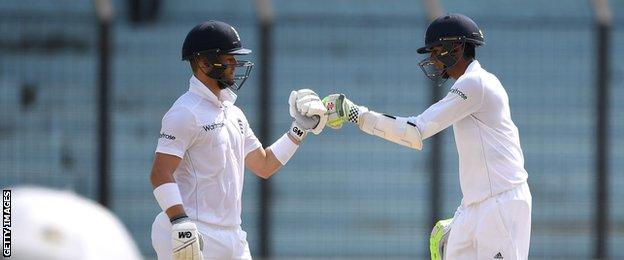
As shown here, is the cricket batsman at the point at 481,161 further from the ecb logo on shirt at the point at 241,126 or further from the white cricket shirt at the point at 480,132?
the ecb logo on shirt at the point at 241,126

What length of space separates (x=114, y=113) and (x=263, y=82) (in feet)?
4.23

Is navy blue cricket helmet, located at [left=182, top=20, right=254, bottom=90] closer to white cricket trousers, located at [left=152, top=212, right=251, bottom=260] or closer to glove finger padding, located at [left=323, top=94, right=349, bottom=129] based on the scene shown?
glove finger padding, located at [left=323, top=94, right=349, bottom=129]

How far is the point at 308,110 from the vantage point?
6.43 metres

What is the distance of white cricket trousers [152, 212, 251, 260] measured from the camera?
19.4 ft

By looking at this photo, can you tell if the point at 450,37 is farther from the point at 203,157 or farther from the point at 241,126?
the point at 203,157

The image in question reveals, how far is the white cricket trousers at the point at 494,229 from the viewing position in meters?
6.09

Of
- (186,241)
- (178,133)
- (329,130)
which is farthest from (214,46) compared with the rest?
(329,130)

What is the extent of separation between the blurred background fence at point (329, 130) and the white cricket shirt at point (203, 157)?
4.88 m

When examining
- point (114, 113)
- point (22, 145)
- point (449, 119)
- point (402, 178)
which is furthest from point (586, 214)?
point (449, 119)

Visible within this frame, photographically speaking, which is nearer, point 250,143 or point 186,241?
point 186,241

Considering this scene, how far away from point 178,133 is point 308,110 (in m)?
0.78

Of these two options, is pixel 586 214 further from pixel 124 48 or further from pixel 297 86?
pixel 124 48

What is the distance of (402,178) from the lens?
1157cm

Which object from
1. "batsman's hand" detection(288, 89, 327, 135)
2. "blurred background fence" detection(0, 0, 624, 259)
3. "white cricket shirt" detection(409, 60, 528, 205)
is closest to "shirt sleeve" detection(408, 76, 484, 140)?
"white cricket shirt" detection(409, 60, 528, 205)
